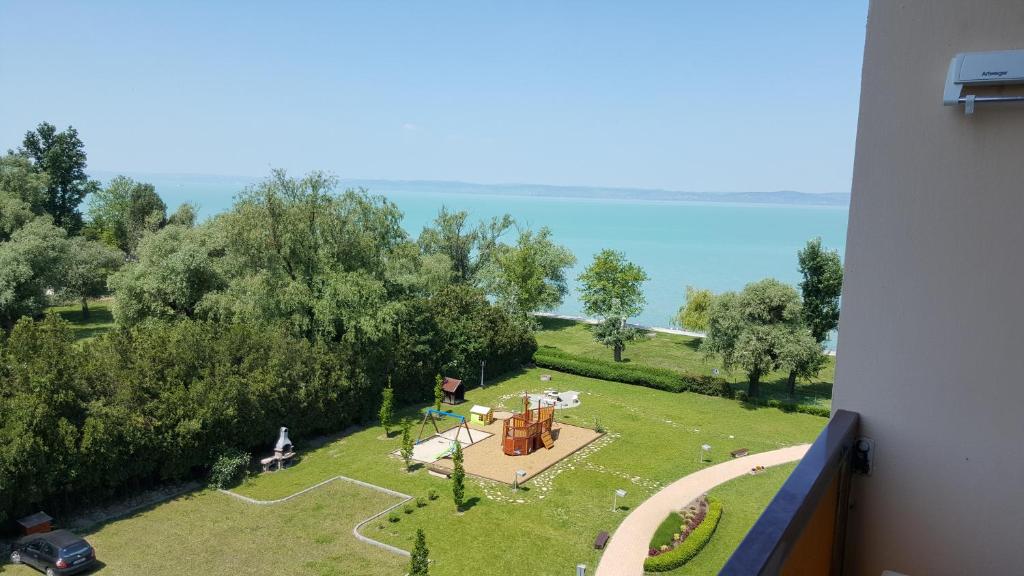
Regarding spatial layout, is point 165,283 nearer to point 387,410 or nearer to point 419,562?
point 387,410

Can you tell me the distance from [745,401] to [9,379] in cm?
2341

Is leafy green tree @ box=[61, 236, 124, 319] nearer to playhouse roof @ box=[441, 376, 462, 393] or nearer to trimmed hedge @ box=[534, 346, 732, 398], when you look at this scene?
playhouse roof @ box=[441, 376, 462, 393]

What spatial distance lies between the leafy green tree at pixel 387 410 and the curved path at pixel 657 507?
359 inches

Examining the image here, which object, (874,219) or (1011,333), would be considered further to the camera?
(874,219)

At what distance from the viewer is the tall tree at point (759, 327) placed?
23094mm

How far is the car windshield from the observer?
1236 cm

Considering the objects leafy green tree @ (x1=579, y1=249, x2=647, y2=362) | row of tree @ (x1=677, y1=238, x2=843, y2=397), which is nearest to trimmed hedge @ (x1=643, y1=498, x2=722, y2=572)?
row of tree @ (x1=677, y1=238, x2=843, y2=397)

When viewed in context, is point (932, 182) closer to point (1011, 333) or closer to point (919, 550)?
point (1011, 333)

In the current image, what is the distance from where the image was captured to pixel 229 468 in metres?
16.9

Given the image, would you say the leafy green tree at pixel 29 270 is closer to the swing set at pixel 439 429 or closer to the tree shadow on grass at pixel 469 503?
the swing set at pixel 439 429

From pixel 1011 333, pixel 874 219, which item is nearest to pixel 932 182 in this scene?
pixel 874 219

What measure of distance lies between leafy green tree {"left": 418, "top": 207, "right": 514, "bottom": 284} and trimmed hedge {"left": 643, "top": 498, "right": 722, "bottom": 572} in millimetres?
27042

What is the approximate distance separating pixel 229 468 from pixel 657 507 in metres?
11.3

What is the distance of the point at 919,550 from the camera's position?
284 centimetres
